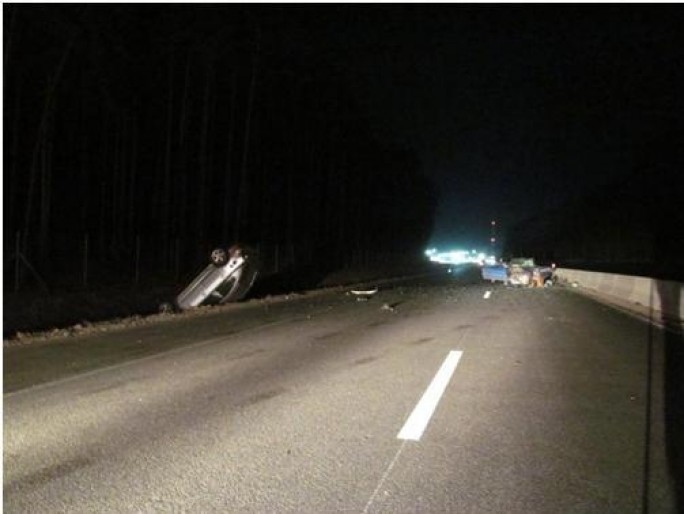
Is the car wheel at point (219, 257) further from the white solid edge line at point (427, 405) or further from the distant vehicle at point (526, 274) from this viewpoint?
the distant vehicle at point (526, 274)

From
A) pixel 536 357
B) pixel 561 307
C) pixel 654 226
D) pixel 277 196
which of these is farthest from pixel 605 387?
pixel 654 226

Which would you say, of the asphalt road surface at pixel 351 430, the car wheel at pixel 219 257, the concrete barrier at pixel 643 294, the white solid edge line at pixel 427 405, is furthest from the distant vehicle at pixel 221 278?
the white solid edge line at pixel 427 405

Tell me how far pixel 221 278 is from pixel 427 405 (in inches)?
611

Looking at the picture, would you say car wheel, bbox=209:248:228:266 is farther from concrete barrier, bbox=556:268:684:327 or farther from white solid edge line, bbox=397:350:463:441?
white solid edge line, bbox=397:350:463:441

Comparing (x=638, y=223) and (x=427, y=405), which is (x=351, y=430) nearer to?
(x=427, y=405)

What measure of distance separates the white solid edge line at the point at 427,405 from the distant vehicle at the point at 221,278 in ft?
41.2

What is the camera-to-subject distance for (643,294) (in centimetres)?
2248

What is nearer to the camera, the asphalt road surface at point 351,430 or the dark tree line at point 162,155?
the asphalt road surface at point 351,430

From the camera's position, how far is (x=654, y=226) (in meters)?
100

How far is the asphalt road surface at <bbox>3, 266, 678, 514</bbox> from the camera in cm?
511

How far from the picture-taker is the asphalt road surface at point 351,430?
511 cm

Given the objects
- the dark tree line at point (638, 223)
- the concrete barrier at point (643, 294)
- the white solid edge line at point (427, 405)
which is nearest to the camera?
the white solid edge line at point (427, 405)

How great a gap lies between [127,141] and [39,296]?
22244mm

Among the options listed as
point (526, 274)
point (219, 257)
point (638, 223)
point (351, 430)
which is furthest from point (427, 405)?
point (638, 223)
